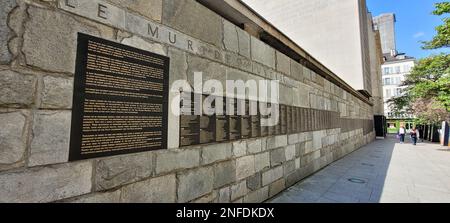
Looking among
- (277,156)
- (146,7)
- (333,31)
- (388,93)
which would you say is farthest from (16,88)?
(388,93)

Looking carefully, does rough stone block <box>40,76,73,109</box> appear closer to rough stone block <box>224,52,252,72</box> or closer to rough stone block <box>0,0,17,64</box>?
rough stone block <box>0,0,17,64</box>

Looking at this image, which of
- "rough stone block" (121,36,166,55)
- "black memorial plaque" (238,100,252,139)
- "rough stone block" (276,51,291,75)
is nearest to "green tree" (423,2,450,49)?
"rough stone block" (276,51,291,75)

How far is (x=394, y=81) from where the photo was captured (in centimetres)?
4981

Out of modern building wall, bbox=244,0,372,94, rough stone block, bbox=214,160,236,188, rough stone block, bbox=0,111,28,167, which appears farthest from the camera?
modern building wall, bbox=244,0,372,94

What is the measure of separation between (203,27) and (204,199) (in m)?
2.48

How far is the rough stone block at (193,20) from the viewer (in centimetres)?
273

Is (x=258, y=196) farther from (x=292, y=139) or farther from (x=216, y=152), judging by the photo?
(x=292, y=139)

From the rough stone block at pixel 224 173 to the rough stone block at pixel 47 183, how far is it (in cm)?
172

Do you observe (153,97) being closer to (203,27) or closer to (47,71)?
(47,71)

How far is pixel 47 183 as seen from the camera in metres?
1.69

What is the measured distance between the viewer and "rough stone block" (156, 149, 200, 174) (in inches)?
98.0

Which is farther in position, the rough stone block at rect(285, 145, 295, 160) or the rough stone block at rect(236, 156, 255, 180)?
the rough stone block at rect(285, 145, 295, 160)

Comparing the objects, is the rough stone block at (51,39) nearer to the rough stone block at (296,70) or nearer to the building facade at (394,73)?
the rough stone block at (296,70)

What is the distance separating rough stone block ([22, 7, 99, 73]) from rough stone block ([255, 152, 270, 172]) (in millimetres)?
3256
